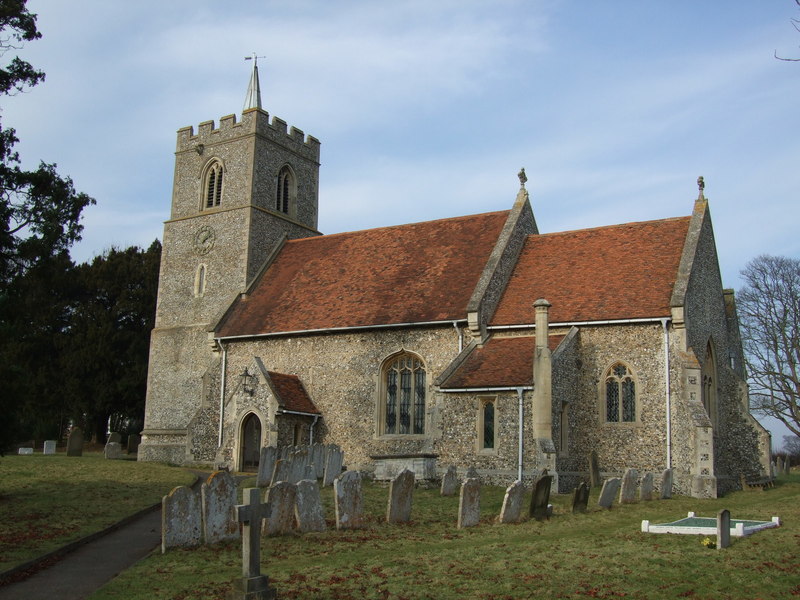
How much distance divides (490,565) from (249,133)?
83.4 ft

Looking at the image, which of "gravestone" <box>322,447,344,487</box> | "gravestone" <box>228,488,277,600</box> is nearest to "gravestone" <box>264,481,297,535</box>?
"gravestone" <box>228,488,277,600</box>

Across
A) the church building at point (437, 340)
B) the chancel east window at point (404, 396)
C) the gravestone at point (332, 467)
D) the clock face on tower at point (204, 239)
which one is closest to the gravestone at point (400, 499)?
the church building at point (437, 340)

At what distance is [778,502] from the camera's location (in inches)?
720

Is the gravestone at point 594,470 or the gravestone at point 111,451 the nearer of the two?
the gravestone at point 594,470

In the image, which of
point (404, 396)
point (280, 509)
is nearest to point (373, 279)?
point (404, 396)

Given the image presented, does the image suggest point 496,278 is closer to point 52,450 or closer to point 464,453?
point 464,453

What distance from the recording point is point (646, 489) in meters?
18.6

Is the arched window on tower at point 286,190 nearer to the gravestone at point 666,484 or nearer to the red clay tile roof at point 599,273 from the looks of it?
the red clay tile roof at point 599,273

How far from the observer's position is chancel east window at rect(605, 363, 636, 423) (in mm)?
22047

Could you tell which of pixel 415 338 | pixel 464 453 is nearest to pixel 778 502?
pixel 464 453

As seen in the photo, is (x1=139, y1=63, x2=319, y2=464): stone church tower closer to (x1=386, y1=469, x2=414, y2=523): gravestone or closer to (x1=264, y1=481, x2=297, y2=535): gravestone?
(x1=386, y1=469, x2=414, y2=523): gravestone

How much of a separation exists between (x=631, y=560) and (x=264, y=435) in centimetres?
1565

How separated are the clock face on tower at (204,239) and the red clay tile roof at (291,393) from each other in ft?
26.7

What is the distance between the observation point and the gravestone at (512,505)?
14.6 m
